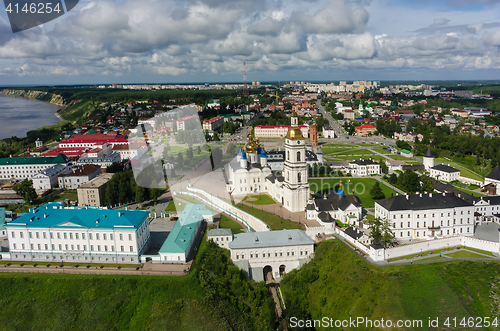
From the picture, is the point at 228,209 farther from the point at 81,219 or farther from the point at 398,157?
the point at 398,157

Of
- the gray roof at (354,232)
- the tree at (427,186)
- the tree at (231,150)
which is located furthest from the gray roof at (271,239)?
the tree at (231,150)

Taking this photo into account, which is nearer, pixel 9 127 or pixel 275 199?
pixel 275 199

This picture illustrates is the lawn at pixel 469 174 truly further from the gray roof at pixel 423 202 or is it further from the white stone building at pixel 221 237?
the white stone building at pixel 221 237

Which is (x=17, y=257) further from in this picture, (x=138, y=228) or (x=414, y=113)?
(x=414, y=113)

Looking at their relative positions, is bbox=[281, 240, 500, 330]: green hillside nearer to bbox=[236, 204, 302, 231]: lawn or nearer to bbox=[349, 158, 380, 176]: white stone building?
bbox=[236, 204, 302, 231]: lawn

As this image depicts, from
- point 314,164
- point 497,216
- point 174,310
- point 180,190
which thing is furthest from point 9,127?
point 497,216

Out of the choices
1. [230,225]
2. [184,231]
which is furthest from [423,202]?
[184,231]

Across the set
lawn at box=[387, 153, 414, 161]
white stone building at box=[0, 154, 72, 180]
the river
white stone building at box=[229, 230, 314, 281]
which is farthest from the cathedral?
the river
